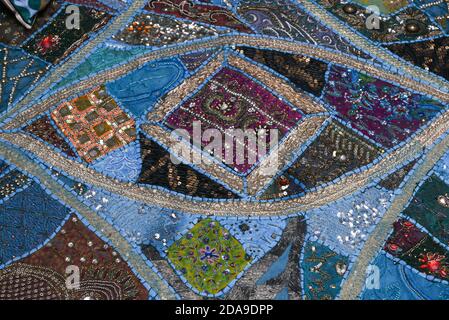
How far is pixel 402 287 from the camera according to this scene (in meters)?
2.56

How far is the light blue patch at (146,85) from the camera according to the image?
2.98 metres

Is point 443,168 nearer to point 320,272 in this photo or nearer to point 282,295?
point 320,272

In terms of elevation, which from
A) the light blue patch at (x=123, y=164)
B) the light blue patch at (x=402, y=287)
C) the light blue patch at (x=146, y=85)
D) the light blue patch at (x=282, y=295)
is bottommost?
the light blue patch at (x=282, y=295)

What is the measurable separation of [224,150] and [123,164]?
45cm

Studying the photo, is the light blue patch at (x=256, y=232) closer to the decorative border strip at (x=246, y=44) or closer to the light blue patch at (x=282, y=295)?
the light blue patch at (x=282, y=295)

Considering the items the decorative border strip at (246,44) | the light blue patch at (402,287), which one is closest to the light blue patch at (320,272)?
the light blue patch at (402,287)

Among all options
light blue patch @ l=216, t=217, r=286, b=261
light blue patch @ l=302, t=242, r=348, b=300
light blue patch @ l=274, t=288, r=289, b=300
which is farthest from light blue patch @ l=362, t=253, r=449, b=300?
light blue patch @ l=216, t=217, r=286, b=261

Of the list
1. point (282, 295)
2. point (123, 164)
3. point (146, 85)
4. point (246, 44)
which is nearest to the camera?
point (282, 295)

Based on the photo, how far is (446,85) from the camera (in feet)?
10.0

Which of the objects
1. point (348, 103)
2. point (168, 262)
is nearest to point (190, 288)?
point (168, 262)

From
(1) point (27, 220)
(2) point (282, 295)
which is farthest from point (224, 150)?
(1) point (27, 220)

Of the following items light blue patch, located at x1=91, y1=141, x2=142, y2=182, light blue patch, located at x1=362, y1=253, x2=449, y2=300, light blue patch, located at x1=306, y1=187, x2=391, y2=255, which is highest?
light blue patch, located at x1=91, y1=141, x2=142, y2=182

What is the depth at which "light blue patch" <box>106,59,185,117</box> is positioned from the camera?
9.78ft

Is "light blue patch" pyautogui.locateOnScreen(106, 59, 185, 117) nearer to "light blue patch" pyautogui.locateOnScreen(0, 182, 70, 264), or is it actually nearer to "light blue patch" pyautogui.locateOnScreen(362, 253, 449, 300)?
"light blue patch" pyautogui.locateOnScreen(0, 182, 70, 264)
